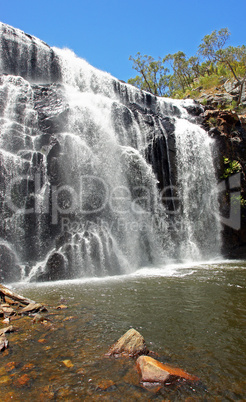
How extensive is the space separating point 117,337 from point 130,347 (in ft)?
2.21

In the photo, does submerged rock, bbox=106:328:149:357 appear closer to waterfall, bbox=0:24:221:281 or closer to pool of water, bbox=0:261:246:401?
pool of water, bbox=0:261:246:401

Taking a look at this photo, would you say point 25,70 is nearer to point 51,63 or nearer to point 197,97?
point 51,63

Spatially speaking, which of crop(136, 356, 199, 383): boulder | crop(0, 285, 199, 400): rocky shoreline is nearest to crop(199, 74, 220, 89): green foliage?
crop(0, 285, 199, 400): rocky shoreline

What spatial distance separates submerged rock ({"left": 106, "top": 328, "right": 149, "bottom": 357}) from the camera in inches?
157

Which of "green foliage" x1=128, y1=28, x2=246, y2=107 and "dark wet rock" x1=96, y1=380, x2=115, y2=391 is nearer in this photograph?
"dark wet rock" x1=96, y1=380, x2=115, y2=391

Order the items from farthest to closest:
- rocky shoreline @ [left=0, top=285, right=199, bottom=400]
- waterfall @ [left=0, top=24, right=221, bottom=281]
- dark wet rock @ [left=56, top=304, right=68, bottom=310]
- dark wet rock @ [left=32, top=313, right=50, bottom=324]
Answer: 1. waterfall @ [left=0, top=24, right=221, bottom=281]
2. dark wet rock @ [left=56, top=304, right=68, bottom=310]
3. dark wet rock @ [left=32, top=313, right=50, bottom=324]
4. rocky shoreline @ [left=0, top=285, right=199, bottom=400]

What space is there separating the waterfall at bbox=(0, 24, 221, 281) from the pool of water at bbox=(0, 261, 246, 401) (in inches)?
174

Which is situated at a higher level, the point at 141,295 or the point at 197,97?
the point at 197,97

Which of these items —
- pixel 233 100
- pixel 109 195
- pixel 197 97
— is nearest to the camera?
pixel 109 195

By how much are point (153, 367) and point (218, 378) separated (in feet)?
2.85

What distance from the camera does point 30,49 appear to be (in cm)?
1834

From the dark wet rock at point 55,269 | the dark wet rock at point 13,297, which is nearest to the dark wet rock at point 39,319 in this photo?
the dark wet rock at point 13,297

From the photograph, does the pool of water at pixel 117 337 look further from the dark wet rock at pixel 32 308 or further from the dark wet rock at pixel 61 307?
the dark wet rock at pixel 32 308

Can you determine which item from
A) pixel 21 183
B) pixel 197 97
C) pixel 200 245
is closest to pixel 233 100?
pixel 197 97
